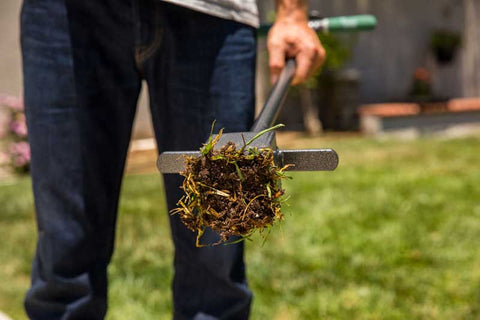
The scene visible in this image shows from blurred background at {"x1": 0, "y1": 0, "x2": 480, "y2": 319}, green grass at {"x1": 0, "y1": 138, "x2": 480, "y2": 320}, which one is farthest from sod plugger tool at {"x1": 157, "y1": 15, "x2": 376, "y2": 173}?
green grass at {"x1": 0, "y1": 138, "x2": 480, "y2": 320}

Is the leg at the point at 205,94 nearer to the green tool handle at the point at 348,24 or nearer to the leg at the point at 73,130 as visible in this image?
the leg at the point at 73,130

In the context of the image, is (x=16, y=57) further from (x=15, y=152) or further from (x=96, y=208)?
(x=96, y=208)

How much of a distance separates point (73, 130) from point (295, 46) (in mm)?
553

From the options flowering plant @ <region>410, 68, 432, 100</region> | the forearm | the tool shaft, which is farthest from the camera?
flowering plant @ <region>410, 68, 432, 100</region>

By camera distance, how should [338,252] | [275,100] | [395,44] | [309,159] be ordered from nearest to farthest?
[309,159], [275,100], [338,252], [395,44]

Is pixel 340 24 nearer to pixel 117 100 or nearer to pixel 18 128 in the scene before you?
pixel 117 100

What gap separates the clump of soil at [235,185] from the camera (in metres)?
0.83

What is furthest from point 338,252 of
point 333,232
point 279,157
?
point 279,157


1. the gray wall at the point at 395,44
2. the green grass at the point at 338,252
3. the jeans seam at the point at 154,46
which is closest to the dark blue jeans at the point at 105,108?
the jeans seam at the point at 154,46

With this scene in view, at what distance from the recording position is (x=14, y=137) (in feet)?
20.8

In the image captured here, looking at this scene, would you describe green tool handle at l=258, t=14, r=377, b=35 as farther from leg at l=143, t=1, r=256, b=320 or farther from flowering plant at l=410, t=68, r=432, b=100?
flowering plant at l=410, t=68, r=432, b=100

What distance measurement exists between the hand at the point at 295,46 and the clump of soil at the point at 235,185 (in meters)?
0.49

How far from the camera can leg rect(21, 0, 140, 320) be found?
4.07 feet

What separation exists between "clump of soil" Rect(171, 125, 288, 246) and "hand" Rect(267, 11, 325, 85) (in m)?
A: 0.49
